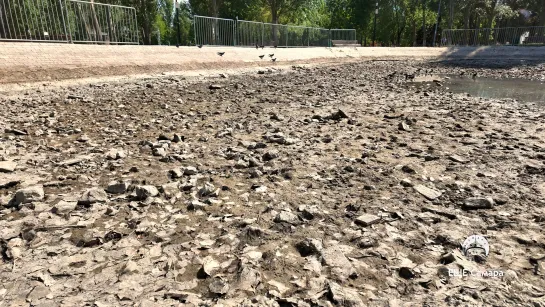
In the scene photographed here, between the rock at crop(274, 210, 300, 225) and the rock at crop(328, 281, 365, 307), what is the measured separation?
2.99 ft

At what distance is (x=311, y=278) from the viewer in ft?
8.18

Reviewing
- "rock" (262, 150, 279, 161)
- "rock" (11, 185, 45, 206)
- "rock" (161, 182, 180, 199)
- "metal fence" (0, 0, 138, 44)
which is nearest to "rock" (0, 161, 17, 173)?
"rock" (11, 185, 45, 206)

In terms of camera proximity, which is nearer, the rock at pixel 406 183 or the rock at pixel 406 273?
the rock at pixel 406 273

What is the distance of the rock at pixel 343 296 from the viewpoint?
2.24 m

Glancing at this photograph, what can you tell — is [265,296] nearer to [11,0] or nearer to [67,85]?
[67,85]

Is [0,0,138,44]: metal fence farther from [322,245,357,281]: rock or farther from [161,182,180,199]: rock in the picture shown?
[322,245,357,281]: rock

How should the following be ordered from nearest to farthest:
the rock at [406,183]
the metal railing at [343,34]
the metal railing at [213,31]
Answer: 1. the rock at [406,183]
2. the metal railing at [213,31]
3. the metal railing at [343,34]

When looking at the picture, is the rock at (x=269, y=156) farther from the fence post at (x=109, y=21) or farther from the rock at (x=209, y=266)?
the fence post at (x=109, y=21)

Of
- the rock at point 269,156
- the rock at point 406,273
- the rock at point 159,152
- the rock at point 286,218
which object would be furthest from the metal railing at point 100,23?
the rock at point 406,273

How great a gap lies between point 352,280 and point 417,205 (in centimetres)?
148

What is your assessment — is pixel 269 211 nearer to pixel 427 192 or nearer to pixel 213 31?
pixel 427 192

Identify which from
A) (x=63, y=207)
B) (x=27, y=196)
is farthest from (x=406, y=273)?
(x=27, y=196)

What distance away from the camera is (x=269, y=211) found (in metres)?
3.46

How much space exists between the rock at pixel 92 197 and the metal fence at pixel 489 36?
5325 cm
